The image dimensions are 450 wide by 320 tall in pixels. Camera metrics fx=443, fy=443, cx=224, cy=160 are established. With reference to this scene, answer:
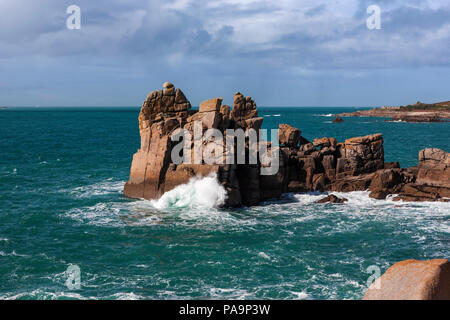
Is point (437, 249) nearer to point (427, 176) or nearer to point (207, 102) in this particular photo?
point (427, 176)

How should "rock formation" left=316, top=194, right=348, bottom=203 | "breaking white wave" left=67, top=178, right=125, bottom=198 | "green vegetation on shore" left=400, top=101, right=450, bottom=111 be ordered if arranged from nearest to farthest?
"rock formation" left=316, top=194, right=348, bottom=203, "breaking white wave" left=67, top=178, right=125, bottom=198, "green vegetation on shore" left=400, top=101, right=450, bottom=111

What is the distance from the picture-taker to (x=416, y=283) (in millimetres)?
9305

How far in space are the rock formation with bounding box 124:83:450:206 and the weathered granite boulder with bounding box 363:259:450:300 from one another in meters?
25.9

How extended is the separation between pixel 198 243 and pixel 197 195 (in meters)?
8.32

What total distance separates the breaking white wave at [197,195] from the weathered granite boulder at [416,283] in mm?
25551

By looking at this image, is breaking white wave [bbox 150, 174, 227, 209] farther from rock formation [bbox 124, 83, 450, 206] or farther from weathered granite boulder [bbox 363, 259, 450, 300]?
weathered granite boulder [bbox 363, 259, 450, 300]

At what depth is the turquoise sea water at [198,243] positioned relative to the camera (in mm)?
20953

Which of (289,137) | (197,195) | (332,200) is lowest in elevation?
(332,200)

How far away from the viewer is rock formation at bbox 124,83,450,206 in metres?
37.4

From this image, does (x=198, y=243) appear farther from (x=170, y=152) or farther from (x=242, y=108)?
(x=242, y=108)

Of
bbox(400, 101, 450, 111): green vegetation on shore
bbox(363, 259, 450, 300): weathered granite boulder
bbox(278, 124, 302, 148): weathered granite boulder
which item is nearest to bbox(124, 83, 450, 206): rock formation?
bbox(278, 124, 302, 148): weathered granite boulder

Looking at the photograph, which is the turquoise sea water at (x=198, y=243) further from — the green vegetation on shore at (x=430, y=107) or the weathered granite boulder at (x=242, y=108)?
the green vegetation on shore at (x=430, y=107)

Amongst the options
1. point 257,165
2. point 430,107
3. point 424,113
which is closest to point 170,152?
point 257,165
